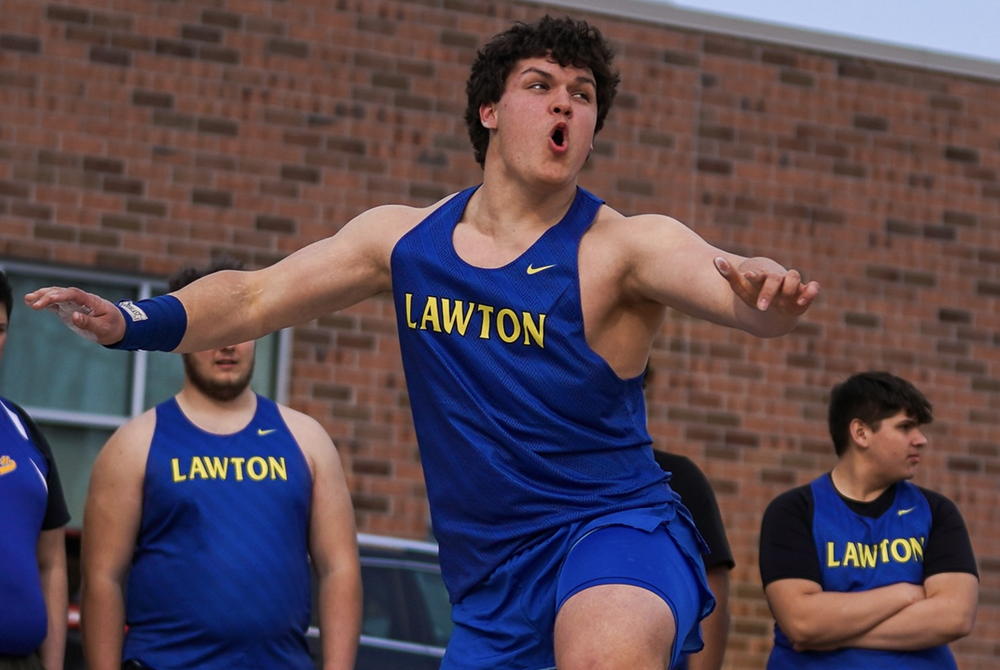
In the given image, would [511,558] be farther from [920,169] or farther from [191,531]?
[920,169]

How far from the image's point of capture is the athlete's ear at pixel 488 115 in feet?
13.8

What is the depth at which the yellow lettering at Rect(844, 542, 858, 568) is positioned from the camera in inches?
230

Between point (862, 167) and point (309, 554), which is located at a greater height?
point (862, 167)

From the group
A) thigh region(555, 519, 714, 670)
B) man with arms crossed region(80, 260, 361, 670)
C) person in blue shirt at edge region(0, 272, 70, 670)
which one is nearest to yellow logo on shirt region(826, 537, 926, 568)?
man with arms crossed region(80, 260, 361, 670)

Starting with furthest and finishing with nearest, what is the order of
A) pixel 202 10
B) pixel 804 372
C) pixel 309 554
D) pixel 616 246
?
1. pixel 804 372
2. pixel 202 10
3. pixel 309 554
4. pixel 616 246

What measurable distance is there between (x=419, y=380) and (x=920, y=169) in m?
7.81

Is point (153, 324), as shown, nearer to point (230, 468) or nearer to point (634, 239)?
point (634, 239)

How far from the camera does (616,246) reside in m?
3.85

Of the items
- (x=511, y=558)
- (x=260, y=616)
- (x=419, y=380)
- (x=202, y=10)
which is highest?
(x=202, y=10)

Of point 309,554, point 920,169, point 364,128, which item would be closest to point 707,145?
point 920,169

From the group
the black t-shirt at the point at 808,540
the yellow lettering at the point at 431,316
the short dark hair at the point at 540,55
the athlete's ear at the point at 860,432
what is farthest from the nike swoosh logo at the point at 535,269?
the athlete's ear at the point at 860,432

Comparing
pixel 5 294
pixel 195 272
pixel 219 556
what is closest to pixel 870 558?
pixel 219 556

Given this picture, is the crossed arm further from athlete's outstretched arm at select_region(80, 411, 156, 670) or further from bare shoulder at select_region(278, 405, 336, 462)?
athlete's outstretched arm at select_region(80, 411, 156, 670)

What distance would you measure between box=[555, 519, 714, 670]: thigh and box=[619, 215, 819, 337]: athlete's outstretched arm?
58 centimetres
